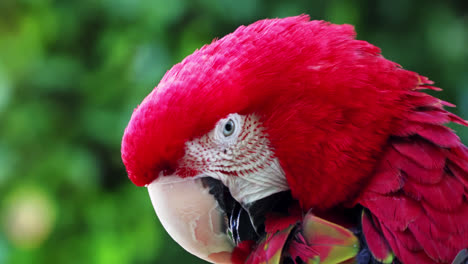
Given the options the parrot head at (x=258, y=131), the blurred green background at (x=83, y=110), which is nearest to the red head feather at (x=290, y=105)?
the parrot head at (x=258, y=131)

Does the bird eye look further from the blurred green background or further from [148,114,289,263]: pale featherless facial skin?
the blurred green background

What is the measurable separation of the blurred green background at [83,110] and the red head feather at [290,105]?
506mm

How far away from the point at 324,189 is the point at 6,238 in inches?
37.5

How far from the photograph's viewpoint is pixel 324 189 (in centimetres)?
55

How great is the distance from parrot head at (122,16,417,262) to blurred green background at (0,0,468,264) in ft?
1.68

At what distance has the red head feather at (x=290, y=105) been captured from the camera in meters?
0.52

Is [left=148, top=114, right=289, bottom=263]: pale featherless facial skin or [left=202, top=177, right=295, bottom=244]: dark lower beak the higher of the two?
[left=148, top=114, right=289, bottom=263]: pale featherless facial skin

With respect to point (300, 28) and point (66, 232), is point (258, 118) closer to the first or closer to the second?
point (300, 28)

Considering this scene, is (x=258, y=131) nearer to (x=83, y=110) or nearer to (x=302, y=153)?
(x=302, y=153)

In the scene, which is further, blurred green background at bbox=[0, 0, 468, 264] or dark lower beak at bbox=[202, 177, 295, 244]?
blurred green background at bbox=[0, 0, 468, 264]

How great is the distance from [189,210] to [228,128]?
10 cm

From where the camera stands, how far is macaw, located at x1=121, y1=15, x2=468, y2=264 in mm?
515

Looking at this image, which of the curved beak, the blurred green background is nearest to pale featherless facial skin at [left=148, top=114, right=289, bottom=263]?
the curved beak

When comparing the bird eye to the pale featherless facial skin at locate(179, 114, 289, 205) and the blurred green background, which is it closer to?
the pale featherless facial skin at locate(179, 114, 289, 205)
